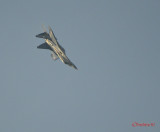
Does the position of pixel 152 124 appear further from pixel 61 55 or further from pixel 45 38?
pixel 45 38

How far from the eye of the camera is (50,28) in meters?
93.8

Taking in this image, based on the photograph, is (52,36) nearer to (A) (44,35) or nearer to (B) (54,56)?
(A) (44,35)

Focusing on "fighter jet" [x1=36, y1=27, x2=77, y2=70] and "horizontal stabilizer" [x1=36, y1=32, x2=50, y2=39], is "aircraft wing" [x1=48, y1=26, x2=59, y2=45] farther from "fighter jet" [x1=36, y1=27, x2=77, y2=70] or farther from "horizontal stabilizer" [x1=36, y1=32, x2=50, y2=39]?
"horizontal stabilizer" [x1=36, y1=32, x2=50, y2=39]

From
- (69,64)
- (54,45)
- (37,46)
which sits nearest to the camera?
(69,64)

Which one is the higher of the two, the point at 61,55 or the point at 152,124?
the point at 61,55

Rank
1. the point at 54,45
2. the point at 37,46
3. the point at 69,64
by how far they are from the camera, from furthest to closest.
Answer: the point at 37,46 → the point at 54,45 → the point at 69,64

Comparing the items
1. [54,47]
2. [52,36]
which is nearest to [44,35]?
[52,36]

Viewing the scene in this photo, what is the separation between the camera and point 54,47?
9781 cm

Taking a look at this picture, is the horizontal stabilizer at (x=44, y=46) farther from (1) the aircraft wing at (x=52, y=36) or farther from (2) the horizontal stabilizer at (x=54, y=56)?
(1) the aircraft wing at (x=52, y=36)

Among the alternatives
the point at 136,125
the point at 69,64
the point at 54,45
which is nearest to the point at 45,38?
the point at 54,45

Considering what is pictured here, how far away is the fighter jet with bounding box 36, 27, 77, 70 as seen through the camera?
92.3 m

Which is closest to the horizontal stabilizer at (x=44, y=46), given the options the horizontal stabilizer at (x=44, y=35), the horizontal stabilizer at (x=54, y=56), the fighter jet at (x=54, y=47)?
the fighter jet at (x=54, y=47)

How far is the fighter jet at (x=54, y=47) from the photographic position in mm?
92338

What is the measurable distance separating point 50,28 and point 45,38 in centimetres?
720
